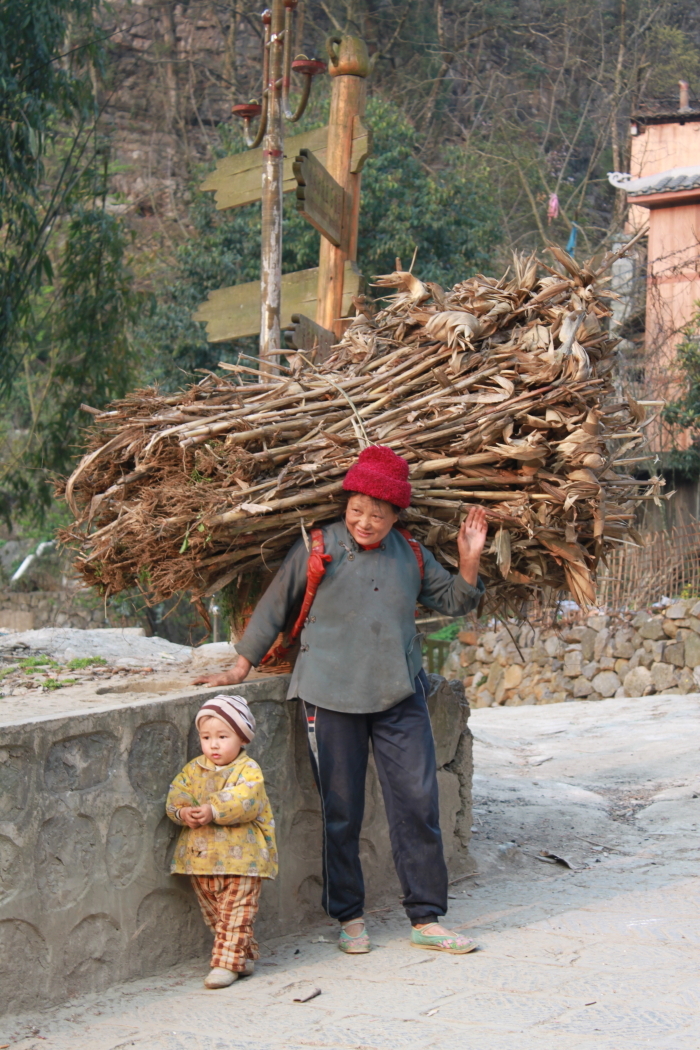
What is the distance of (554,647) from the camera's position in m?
11.9

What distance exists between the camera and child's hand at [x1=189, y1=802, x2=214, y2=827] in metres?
3.17

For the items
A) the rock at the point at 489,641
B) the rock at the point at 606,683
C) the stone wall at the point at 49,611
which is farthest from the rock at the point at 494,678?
the stone wall at the point at 49,611

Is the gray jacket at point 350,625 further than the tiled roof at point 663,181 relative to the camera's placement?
No

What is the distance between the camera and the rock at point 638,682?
1097 cm

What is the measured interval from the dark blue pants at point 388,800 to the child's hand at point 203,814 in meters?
0.51

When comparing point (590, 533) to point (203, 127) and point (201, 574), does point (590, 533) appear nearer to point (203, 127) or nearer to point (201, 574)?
point (201, 574)

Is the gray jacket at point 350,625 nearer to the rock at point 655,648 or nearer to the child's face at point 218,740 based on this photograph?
the child's face at point 218,740

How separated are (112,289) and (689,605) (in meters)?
6.63

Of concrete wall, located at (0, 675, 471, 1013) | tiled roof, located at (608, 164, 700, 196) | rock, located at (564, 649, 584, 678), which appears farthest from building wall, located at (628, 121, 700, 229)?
concrete wall, located at (0, 675, 471, 1013)

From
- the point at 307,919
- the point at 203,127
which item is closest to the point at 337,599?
the point at 307,919

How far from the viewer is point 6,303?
8.90 m

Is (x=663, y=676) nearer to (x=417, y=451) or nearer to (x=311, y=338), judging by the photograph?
(x=311, y=338)

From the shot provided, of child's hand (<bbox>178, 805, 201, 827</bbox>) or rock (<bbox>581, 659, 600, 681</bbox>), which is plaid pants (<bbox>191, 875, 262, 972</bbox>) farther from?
rock (<bbox>581, 659, 600, 681</bbox>)

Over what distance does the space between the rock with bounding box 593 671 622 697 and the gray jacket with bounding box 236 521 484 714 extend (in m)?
8.08
